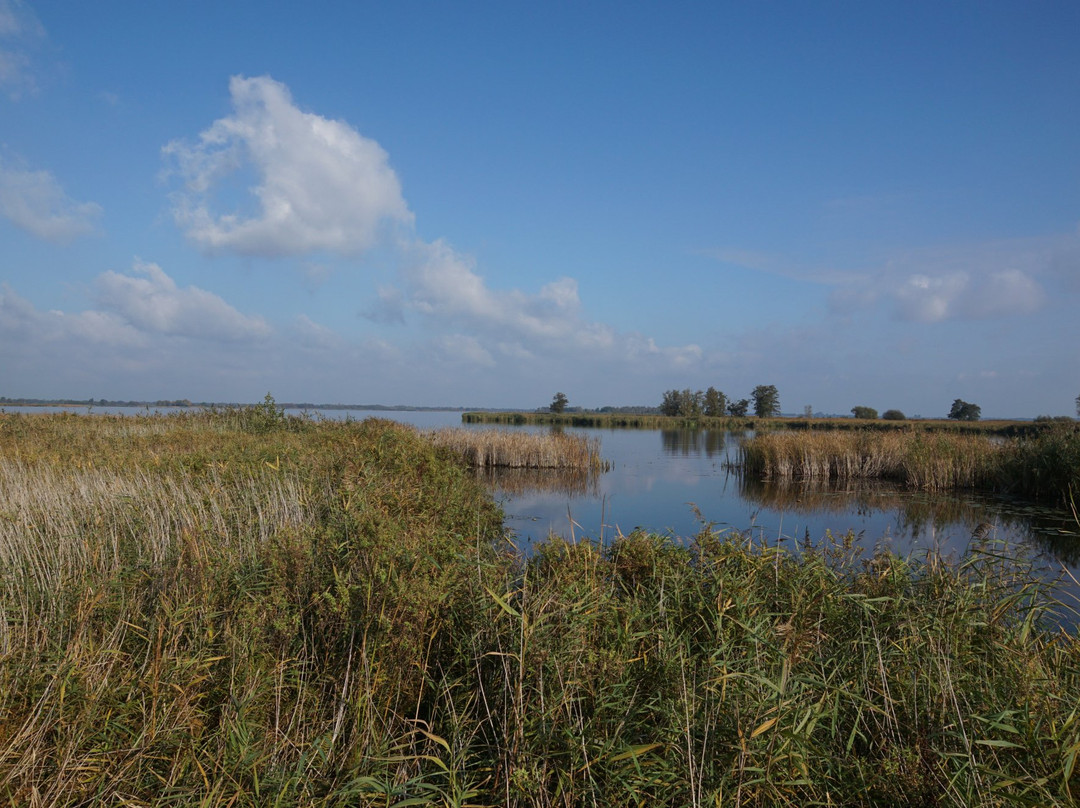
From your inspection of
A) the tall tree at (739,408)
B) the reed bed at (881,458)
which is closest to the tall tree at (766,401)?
the tall tree at (739,408)

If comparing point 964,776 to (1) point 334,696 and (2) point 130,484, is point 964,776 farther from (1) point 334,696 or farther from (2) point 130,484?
(2) point 130,484

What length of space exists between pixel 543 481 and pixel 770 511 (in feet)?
25.0

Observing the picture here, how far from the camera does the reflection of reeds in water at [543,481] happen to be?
1694 cm

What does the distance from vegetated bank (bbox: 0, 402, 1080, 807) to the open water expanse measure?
3.73 metres

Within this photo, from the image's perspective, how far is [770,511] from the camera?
13805mm

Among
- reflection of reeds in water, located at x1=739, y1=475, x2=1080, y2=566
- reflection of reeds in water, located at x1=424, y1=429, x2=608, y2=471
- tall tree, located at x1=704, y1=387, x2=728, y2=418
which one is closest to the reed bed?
reflection of reeds in water, located at x1=739, y1=475, x2=1080, y2=566

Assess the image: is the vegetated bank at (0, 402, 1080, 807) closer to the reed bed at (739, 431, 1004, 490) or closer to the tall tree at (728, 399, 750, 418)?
the reed bed at (739, 431, 1004, 490)

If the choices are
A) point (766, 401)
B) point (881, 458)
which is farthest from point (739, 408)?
point (881, 458)

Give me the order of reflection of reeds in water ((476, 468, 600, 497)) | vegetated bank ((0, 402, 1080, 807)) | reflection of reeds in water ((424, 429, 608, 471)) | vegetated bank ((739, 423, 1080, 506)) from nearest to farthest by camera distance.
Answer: vegetated bank ((0, 402, 1080, 807)) < vegetated bank ((739, 423, 1080, 506)) < reflection of reeds in water ((476, 468, 600, 497)) < reflection of reeds in water ((424, 429, 608, 471))

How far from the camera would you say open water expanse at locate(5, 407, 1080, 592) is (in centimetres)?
1018

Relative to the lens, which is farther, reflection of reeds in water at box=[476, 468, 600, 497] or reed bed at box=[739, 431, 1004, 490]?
reed bed at box=[739, 431, 1004, 490]

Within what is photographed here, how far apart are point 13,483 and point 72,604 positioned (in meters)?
4.58

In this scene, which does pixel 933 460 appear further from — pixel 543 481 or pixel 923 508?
pixel 543 481

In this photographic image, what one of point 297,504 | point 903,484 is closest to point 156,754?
point 297,504
